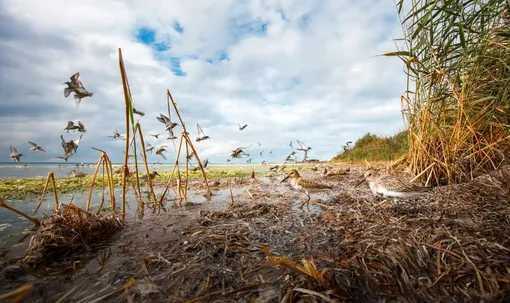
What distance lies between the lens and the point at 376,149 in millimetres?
23703

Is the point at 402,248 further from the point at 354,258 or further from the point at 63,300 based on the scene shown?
the point at 63,300

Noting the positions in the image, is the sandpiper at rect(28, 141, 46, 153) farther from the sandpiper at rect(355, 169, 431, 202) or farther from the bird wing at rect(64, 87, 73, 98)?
the sandpiper at rect(355, 169, 431, 202)

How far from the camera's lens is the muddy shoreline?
1.64 metres

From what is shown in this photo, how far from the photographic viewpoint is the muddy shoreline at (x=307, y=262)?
1.64 metres

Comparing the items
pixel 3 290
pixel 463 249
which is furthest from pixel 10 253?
pixel 463 249

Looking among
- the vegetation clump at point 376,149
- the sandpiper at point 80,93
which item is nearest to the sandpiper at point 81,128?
the sandpiper at point 80,93

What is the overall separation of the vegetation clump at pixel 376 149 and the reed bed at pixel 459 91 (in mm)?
14413

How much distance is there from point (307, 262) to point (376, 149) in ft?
82.3

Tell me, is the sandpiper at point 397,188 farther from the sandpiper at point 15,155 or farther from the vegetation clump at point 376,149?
the vegetation clump at point 376,149

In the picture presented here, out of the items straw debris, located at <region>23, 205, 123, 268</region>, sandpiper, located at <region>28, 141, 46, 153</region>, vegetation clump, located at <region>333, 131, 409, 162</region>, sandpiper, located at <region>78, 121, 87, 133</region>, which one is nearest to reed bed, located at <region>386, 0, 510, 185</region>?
straw debris, located at <region>23, 205, 123, 268</region>

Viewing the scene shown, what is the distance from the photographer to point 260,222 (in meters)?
3.60

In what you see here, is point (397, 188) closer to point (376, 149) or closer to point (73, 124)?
point (73, 124)

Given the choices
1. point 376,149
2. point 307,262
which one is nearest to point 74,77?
point 307,262

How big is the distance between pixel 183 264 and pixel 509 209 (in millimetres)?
3772
